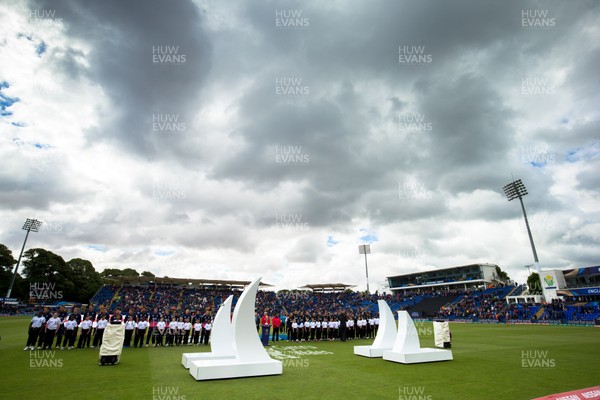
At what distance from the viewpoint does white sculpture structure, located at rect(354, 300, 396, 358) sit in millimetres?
12805

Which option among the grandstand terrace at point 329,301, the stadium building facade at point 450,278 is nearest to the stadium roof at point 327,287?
the grandstand terrace at point 329,301

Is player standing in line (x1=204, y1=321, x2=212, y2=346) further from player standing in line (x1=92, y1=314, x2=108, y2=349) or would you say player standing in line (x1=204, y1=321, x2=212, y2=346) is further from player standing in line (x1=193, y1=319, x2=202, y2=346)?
player standing in line (x1=92, y1=314, x2=108, y2=349)

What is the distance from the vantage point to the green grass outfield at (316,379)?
7.26m

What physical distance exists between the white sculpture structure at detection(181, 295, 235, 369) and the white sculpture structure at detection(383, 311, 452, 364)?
19.0ft

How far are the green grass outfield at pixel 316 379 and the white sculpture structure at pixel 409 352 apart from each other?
33 centimetres

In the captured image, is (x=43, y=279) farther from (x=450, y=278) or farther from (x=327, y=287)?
(x=450, y=278)

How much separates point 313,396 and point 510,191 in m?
45.2

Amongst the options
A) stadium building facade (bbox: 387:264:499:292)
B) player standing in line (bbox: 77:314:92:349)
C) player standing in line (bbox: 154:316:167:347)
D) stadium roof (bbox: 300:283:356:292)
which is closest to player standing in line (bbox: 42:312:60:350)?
player standing in line (bbox: 77:314:92:349)

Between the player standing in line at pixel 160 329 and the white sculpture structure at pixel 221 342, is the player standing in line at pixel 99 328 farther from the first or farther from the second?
the white sculpture structure at pixel 221 342

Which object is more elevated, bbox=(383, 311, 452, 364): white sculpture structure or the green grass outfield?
bbox=(383, 311, 452, 364): white sculpture structure

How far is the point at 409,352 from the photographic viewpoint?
38.0 feet

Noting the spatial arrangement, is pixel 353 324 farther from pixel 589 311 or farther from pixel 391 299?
pixel 391 299

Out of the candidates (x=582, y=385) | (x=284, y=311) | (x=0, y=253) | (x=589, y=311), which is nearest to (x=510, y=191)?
(x=589, y=311)

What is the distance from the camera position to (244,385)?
27.0 ft
